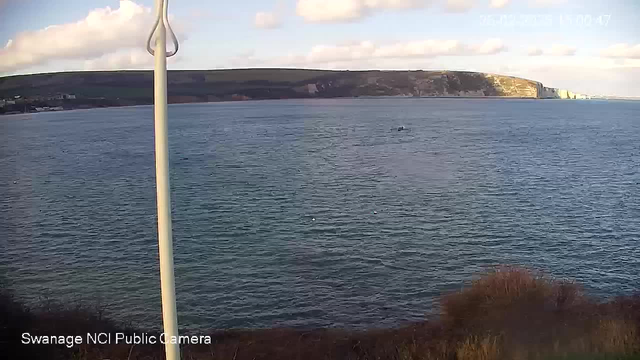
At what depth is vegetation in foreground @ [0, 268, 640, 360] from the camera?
436cm

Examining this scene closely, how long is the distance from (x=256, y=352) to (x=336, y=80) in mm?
3713

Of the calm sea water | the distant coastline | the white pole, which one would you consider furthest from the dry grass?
the distant coastline

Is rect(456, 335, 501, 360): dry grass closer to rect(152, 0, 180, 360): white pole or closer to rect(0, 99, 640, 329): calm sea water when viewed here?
rect(0, 99, 640, 329): calm sea water

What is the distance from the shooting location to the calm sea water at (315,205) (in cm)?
618

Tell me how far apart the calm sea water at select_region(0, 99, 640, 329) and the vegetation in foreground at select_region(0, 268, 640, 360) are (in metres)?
0.71

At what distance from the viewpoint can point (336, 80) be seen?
7.01m

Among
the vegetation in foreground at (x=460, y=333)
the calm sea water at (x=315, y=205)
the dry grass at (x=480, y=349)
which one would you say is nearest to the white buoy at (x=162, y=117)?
the vegetation in foreground at (x=460, y=333)

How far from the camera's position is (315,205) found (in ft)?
26.0

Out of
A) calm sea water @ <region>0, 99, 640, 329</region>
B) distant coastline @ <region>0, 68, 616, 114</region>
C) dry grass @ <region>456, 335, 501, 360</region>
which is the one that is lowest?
dry grass @ <region>456, 335, 501, 360</region>

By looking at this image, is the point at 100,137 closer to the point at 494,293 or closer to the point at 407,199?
the point at 407,199

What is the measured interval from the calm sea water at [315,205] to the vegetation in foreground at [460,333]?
714mm

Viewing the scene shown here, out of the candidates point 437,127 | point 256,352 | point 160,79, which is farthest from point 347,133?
point 160,79

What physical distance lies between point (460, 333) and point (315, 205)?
3397 millimetres

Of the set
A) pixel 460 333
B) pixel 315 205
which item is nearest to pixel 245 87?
pixel 315 205
